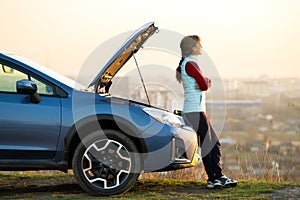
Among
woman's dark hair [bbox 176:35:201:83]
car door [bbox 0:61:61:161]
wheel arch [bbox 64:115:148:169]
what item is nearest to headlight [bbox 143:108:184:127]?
wheel arch [bbox 64:115:148:169]

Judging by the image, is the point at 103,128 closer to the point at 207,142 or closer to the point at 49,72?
the point at 49,72

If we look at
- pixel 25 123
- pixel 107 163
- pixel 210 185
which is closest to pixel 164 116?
pixel 107 163

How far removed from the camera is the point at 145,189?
7.66 metres

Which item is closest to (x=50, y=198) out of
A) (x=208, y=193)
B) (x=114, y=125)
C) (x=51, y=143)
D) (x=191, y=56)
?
(x=51, y=143)

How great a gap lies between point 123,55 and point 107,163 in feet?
4.53

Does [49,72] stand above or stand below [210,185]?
above

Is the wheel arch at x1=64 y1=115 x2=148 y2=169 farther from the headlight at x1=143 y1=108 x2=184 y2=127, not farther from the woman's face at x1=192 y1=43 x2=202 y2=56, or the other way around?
the woman's face at x1=192 y1=43 x2=202 y2=56

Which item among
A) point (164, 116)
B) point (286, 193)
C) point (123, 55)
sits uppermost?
point (123, 55)

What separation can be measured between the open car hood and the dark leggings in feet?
3.39

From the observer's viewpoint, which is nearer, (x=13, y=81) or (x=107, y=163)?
(x=13, y=81)

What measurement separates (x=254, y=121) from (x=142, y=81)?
38.1 m

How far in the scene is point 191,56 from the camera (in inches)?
303

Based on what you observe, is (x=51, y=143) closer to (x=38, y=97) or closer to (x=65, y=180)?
(x=38, y=97)

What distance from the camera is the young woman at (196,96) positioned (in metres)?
7.62
